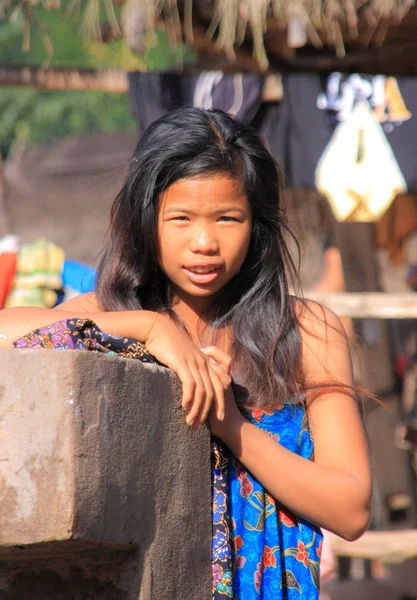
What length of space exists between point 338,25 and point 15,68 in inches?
61.3

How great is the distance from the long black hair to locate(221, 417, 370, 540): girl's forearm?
0.45 feet

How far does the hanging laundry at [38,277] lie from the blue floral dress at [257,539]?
2060 millimetres

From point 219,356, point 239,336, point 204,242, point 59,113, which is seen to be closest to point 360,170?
point 239,336

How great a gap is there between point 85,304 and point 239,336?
0.35 m

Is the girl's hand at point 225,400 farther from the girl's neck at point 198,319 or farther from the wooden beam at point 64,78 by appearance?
the wooden beam at point 64,78

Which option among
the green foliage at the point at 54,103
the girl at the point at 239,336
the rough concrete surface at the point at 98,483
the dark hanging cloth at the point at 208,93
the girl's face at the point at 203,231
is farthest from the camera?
the green foliage at the point at 54,103

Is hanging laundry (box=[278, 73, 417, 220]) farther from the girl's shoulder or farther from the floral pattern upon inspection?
the floral pattern

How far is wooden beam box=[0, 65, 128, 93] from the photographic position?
469 cm

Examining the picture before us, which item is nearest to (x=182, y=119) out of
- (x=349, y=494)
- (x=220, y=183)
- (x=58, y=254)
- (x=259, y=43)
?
(x=220, y=183)

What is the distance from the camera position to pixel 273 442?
1.88 meters

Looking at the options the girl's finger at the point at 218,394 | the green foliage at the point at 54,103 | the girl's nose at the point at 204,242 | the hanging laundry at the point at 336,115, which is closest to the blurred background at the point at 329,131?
the hanging laundry at the point at 336,115

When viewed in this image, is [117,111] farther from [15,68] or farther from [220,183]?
[220,183]

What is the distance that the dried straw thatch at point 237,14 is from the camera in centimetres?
448

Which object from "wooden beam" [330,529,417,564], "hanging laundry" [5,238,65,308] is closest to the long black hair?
"hanging laundry" [5,238,65,308]
